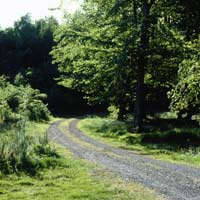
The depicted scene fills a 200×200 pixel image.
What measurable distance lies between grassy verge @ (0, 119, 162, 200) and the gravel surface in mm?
646

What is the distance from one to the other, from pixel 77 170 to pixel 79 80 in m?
22.3

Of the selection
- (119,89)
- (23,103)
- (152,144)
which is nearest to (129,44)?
(119,89)

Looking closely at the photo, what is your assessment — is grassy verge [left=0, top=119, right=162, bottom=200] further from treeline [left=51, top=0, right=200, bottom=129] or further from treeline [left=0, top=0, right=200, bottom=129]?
treeline [left=51, top=0, right=200, bottom=129]

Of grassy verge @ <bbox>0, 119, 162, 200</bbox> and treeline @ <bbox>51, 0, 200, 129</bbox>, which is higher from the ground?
treeline @ <bbox>51, 0, 200, 129</bbox>

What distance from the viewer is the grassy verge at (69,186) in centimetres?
1217

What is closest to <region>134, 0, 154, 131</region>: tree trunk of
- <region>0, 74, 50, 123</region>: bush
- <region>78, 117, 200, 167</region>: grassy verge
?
<region>78, 117, 200, 167</region>: grassy verge

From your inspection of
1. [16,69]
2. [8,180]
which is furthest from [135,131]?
[16,69]

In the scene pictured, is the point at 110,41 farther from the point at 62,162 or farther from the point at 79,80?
the point at 62,162

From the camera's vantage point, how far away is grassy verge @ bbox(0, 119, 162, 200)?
479 inches

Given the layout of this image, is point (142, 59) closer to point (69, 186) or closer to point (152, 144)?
point (152, 144)

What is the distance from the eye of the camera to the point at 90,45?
3234 centimetres

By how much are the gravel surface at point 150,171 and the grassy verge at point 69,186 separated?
646mm

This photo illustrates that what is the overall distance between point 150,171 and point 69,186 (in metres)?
3.98

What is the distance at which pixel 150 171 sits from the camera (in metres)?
16.2
